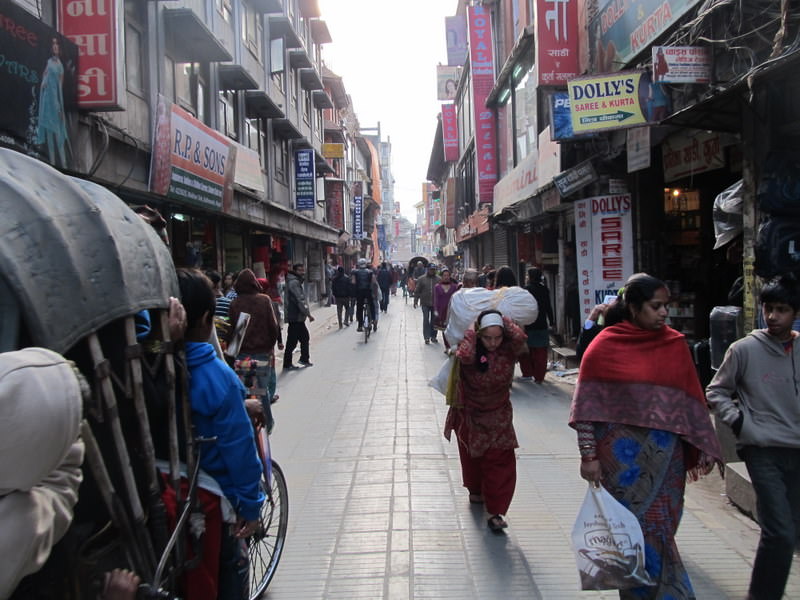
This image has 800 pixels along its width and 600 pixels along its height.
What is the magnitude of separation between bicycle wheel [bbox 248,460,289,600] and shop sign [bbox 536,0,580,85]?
950cm

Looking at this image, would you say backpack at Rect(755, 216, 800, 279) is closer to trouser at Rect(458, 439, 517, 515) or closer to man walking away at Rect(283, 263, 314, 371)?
trouser at Rect(458, 439, 517, 515)

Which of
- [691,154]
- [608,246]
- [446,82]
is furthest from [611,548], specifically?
[446,82]

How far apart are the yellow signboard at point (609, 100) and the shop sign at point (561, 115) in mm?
1606

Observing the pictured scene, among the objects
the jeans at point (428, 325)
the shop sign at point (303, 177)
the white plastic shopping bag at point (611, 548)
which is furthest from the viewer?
the shop sign at point (303, 177)

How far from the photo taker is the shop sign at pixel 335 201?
37.0 meters

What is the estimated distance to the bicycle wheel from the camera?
11.3ft

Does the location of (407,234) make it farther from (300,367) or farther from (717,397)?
(717,397)

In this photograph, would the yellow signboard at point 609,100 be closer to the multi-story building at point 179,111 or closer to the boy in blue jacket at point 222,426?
the multi-story building at point 179,111

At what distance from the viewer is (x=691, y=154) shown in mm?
8359

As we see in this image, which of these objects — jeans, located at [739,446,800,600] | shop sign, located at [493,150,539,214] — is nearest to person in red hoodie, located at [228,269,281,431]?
jeans, located at [739,446,800,600]

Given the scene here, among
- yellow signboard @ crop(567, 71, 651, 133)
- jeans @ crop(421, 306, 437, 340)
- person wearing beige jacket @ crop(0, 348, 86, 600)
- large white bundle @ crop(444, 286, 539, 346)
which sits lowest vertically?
jeans @ crop(421, 306, 437, 340)

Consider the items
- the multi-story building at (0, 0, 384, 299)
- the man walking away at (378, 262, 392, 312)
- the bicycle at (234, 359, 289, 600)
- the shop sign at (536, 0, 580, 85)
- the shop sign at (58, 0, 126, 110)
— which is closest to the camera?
the bicycle at (234, 359, 289, 600)

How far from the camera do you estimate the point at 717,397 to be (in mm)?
3383

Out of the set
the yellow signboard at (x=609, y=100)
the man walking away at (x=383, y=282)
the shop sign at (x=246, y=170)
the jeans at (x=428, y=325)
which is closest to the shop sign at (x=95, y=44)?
the shop sign at (x=246, y=170)
